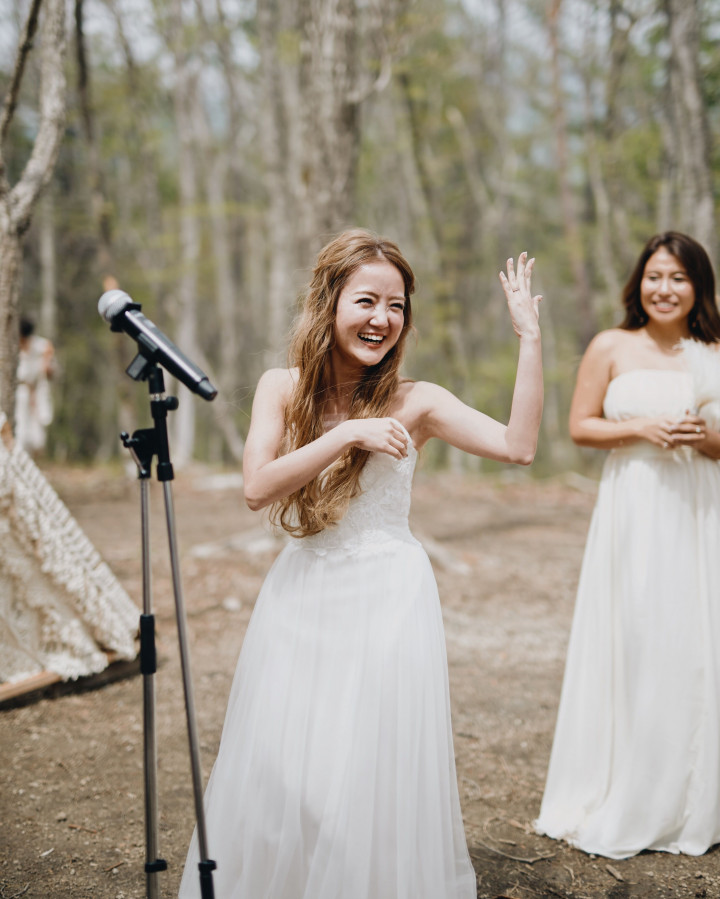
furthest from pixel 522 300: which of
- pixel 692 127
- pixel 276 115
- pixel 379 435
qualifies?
pixel 276 115

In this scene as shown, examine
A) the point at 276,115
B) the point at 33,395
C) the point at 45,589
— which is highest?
the point at 276,115

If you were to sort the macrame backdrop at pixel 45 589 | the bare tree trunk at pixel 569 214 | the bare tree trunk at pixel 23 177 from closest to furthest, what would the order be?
the macrame backdrop at pixel 45 589
the bare tree trunk at pixel 23 177
the bare tree trunk at pixel 569 214

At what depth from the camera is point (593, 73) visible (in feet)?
67.3

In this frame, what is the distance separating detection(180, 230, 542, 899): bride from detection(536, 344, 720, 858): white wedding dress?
1065 mm

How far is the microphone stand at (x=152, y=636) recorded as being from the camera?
81.7 inches

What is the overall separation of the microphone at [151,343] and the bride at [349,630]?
1.37ft

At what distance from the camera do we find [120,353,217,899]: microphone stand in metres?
2.07

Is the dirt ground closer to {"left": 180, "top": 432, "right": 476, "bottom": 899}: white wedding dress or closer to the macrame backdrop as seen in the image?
the macrame backdrop

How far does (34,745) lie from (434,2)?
21.4m

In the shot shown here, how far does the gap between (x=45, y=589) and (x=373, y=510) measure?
114 inches

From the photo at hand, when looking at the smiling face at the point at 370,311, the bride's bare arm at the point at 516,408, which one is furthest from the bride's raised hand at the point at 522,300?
the smiling face at the point at 370,311

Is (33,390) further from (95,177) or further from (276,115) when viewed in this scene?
(276,115)

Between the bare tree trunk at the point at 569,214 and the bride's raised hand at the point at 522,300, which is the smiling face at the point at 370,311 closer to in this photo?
the bride's raised hand at the point at 522,300

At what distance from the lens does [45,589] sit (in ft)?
15.6
